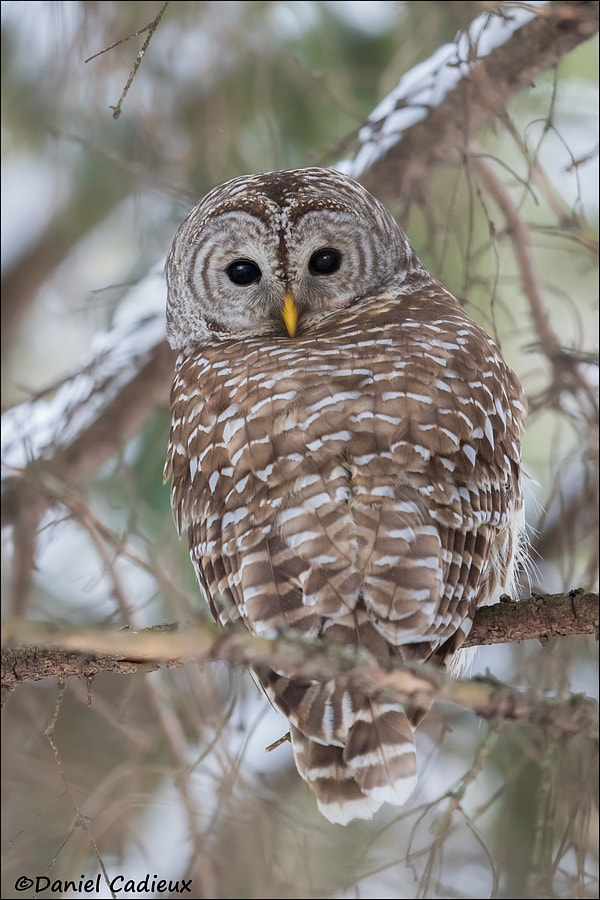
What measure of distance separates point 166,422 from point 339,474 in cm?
293

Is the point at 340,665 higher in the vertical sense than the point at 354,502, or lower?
lower

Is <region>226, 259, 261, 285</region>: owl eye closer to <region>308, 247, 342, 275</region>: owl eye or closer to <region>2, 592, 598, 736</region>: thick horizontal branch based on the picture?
<region>308, 247, 342, 275</region>: owl eye

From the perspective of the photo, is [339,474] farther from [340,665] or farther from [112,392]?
[112,392]

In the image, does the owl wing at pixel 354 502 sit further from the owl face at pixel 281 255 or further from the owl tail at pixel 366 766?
the owl face at pixel 281 255

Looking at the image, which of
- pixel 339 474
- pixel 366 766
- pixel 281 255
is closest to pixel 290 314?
pixel 281 255

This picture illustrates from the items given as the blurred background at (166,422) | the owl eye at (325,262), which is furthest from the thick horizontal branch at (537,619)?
the owl eye at (325,262)

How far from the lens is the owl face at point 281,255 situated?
3.36 meters

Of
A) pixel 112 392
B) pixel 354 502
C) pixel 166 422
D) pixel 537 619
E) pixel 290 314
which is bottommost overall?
pixel 537 619

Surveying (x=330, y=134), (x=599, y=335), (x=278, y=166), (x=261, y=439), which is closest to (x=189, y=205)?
(x=278, y=166)

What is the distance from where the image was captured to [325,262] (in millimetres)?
3453

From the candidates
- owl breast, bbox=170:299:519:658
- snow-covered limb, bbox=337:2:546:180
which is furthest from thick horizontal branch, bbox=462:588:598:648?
snow-covered limb, bbox=337:2:546:180

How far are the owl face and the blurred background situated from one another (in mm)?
281

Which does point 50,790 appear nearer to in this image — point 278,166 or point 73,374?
point 73,374

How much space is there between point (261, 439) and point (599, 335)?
2138 mm
